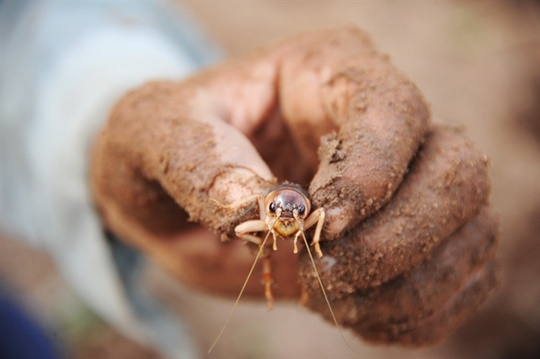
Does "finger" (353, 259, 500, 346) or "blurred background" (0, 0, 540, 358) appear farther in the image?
"blurred background" (0, 0, 540, 358)

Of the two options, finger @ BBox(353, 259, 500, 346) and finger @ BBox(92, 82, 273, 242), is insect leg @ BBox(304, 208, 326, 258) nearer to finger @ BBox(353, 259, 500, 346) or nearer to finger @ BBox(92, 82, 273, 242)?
finger @ BBox(92, 82, 273, 242)

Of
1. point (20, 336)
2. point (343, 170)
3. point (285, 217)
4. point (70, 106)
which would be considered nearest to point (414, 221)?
point (343, 170)

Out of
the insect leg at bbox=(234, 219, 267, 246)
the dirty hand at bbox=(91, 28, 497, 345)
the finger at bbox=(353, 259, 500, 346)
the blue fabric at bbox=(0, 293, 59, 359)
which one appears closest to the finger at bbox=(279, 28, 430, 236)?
the dirty hand at bbox=(91, 28, 497, 345)

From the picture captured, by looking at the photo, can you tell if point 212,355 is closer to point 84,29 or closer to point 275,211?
point 84,29

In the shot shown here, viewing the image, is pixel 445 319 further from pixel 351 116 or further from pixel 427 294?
pixel 351 116

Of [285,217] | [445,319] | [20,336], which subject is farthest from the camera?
[20,336]

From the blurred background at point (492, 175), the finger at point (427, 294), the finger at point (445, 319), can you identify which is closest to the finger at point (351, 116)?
the finger at point (427, 294)

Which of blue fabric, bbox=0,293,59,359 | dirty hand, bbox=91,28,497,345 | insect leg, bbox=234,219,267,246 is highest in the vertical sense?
dirty hand, bbox=91,28,497,345
